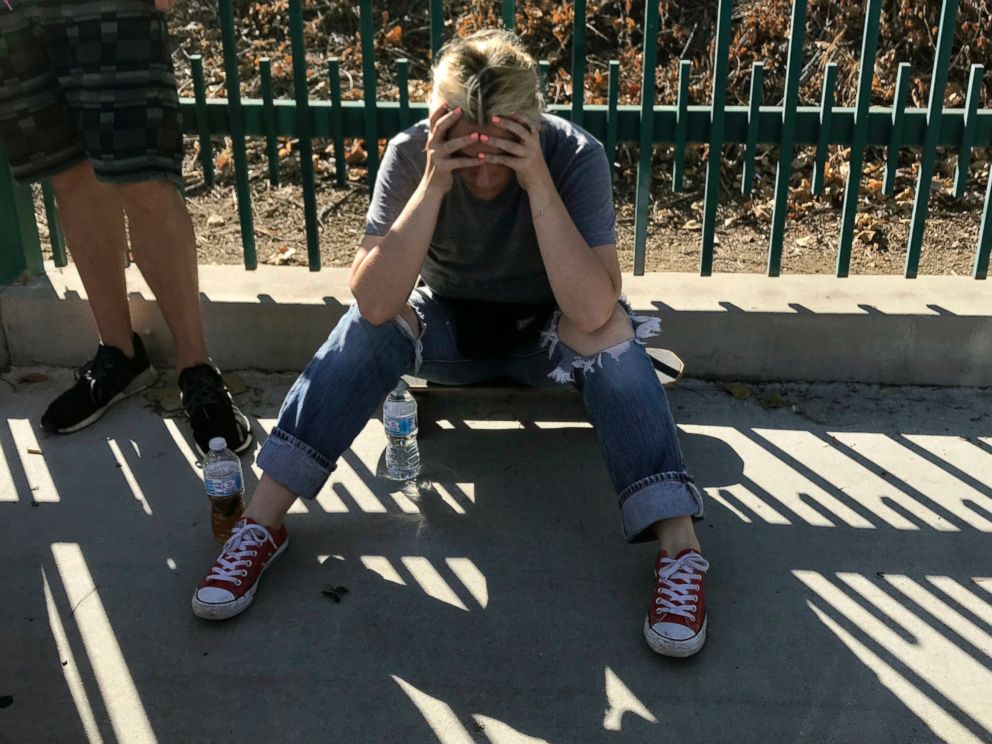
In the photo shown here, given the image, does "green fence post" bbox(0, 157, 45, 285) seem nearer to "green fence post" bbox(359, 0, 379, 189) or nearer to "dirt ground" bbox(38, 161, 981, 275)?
"dirt ground" bbox(38, 161, 981, 275)

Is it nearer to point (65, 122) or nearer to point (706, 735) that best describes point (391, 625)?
point (706, 735)

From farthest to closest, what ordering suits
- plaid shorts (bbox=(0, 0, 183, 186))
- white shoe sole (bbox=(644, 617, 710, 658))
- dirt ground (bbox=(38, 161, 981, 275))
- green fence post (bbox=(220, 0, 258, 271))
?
1. dirt ground (bbox=(38, 161, 981, 275))
2. green fence post (bbox=(220, 0, 258, 271))
3. plaid shorts (bbox=(0, 0, 183, 186))
4. white shoe sole (bbox=(644, 617, 710, 658))

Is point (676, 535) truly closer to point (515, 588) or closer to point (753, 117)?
point (515, 588)

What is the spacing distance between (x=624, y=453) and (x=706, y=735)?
0.75 metres

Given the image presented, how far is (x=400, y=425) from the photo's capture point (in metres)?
3.48

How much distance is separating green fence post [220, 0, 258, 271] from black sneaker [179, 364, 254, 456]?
2.19 ft

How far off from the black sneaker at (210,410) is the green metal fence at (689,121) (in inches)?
27.7

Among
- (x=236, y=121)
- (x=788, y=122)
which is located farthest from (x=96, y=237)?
(x=788, y=122)

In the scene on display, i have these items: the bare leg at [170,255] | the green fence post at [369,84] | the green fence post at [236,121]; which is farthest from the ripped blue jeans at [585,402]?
the green fence post at [236,121]

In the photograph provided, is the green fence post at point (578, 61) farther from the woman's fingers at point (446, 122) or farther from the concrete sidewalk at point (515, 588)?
the woman's fingers at point (446, 122)

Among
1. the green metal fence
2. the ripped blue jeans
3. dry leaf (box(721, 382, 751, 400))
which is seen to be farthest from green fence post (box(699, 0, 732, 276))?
the ripped blue jeans

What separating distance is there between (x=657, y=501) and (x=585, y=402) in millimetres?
340

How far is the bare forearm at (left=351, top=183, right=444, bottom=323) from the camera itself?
114 inches

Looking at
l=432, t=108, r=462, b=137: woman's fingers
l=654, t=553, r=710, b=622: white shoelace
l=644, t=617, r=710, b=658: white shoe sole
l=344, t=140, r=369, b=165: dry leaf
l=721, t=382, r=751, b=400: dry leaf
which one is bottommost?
l=644, t=617, r=710, b=658: white shoe sole
